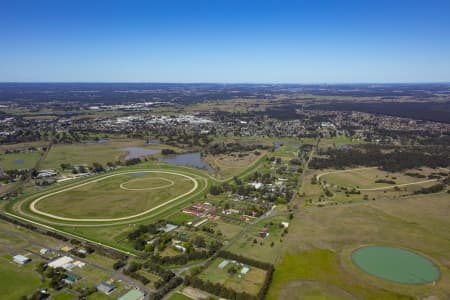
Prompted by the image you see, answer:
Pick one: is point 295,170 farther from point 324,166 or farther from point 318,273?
point 318,273

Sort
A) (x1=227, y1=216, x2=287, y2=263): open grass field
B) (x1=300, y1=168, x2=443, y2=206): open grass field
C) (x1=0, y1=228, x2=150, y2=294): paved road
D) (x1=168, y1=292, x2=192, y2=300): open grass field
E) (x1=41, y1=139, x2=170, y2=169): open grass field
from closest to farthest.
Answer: (x1=168, y1=292, x2=192, y2=300): open grass field → (x1=0, y1=228, x2=150, y2=294): paved road → (x1=227, y1=216, x2=287, y2=263): open grass field → (x1=300, y1=168, x2=443, y2=206): open grass field → (x1=41, y1=139, x2=170, y2=169): open grass field

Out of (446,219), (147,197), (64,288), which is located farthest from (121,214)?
(446,219)

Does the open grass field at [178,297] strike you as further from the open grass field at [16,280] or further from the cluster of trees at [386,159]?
the cluster of trees at [386,159]

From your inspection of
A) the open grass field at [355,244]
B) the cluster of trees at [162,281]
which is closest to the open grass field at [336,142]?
the open grass field at [355,244]

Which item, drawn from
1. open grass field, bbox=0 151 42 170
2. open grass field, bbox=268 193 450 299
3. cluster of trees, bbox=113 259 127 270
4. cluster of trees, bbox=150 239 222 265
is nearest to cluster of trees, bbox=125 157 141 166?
open grass field, bbox=0 151 42 170

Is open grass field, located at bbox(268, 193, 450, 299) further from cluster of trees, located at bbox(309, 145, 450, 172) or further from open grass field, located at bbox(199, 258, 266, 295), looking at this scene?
cluster of trees, located at bbox(309, 145, 450, 172)

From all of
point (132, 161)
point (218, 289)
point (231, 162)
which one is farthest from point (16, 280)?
point (231, 162)
